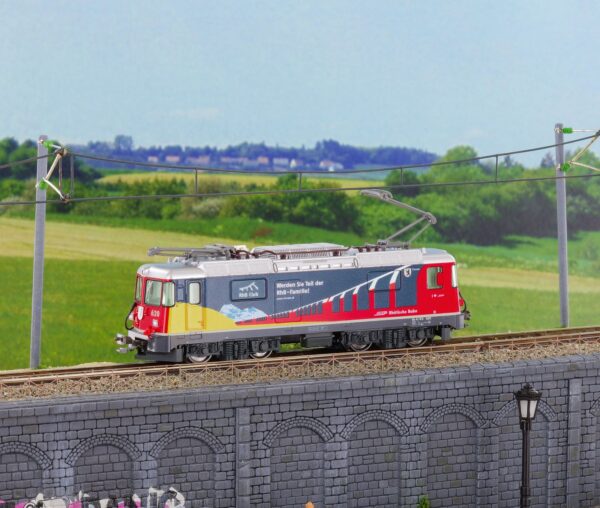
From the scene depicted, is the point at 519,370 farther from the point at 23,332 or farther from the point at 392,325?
the point at 23,332

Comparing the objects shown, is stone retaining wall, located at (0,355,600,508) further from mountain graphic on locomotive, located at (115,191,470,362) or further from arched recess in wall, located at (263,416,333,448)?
mountain graphic on locomotive, located at (115,191,470,362)

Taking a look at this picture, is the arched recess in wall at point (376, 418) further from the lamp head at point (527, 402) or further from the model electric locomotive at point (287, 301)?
the lamp head at point (527, 402)

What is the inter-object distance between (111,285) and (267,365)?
2361 centimetres

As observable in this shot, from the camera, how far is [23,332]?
5159 cm

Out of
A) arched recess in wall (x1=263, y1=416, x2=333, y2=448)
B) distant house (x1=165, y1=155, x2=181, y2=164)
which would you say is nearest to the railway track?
arched recess in wall (x1=263, y1=416, x2=333, y2=448)

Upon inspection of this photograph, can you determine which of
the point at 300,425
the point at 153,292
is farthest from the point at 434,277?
the point at 153,292

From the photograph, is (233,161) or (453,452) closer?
(453,452)

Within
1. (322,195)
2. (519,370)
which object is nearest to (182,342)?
(519,370)

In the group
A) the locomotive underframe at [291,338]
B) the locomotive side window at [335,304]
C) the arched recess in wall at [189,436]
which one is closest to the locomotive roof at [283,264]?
the locomotive side window at [335,304]

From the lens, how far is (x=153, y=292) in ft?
108

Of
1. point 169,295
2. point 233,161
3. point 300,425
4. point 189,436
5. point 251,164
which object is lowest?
point 189,436

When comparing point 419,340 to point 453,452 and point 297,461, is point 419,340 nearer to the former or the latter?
point 453,452

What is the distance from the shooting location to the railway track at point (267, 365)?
31.0 m

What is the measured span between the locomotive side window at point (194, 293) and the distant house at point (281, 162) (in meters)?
26.3
